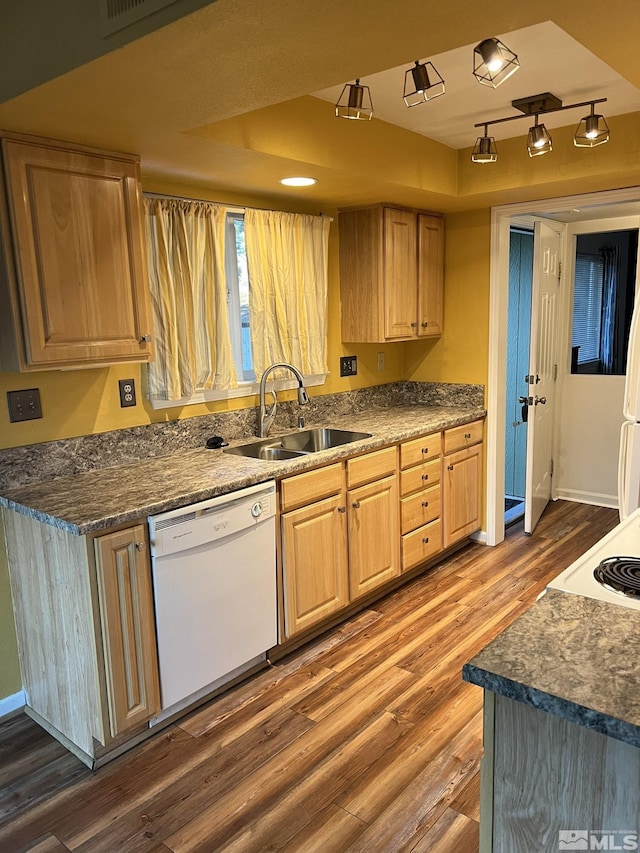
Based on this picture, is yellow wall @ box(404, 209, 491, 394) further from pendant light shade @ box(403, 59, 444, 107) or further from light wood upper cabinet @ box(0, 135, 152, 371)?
light wood upper cabinet @ box(0, 135, 152, 371)

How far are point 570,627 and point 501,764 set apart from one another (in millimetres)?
293

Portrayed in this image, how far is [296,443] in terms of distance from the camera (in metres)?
3.48

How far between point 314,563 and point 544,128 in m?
2.17

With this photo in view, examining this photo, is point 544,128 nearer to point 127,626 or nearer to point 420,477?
point 420,477

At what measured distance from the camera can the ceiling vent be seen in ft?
4.50

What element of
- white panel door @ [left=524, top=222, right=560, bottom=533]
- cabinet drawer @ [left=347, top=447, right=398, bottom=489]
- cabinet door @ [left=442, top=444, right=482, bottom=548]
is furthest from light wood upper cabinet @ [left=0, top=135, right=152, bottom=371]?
white panel door @ [left=524, top=222, right=560, bottom=533]

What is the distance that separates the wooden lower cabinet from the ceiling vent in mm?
1455

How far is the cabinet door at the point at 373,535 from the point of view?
10.4 feet

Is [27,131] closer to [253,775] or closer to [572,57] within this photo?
[572,57]

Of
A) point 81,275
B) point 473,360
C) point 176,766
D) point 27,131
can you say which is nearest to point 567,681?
point 176,766

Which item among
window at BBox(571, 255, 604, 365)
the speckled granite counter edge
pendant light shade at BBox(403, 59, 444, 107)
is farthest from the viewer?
window at BBox(571, 255, 604, 365)

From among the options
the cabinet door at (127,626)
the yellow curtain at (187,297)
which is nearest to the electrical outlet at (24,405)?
the yellow curtain at (187,297)

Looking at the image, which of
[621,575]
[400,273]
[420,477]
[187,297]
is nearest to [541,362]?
[400,273]

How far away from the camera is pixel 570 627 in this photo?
125 centimetres
